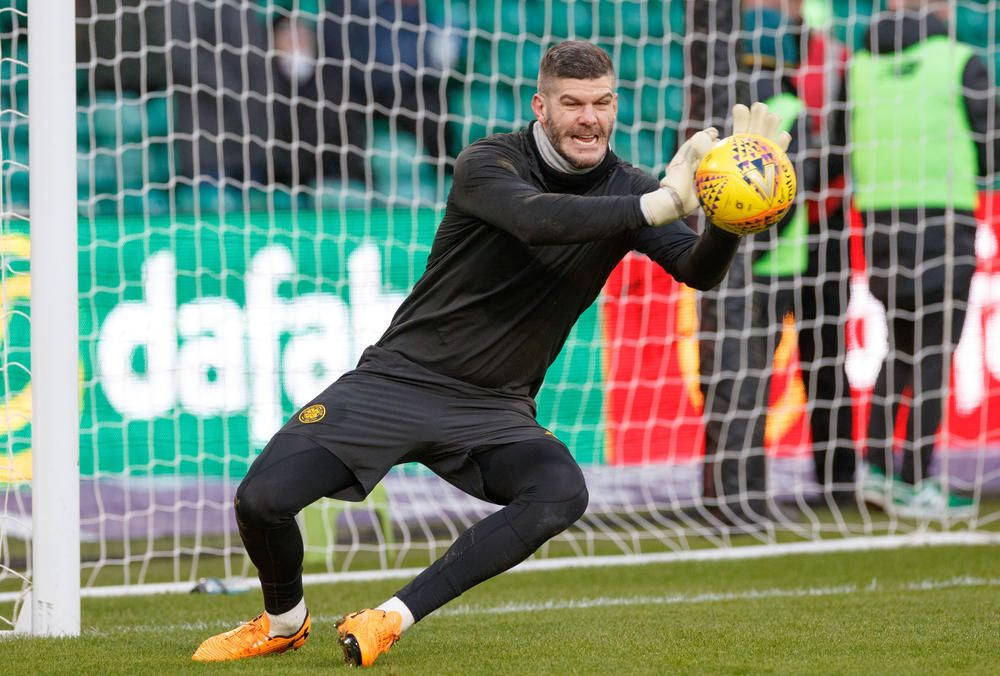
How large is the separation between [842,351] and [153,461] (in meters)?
4.01

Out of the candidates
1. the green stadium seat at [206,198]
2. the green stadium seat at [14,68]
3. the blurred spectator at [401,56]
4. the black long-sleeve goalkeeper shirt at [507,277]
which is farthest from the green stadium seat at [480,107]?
the black long-sleeve goalkeeper shirt at [507,277]

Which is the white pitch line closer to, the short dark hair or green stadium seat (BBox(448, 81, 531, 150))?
the short dark hair

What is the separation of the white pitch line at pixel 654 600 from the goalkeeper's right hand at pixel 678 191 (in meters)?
2.22

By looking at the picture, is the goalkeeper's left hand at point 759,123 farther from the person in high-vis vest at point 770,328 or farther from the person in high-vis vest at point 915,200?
the person in high-vis vest at point 915,200

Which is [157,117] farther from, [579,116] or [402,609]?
[402,609]

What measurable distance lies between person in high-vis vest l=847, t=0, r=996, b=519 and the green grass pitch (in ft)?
4.00

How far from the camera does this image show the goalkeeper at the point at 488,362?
13.5ft

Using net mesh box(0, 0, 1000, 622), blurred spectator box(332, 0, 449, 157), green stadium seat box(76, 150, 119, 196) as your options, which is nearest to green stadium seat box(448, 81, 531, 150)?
net mesh box(0, 0, 1000, 622)

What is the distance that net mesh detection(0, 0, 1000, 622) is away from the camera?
7930 mm

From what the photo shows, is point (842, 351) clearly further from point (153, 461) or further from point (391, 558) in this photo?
point (153, 461)

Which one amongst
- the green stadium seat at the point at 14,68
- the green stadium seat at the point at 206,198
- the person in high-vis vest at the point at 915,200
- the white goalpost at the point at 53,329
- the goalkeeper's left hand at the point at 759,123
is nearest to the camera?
the goalkeeper's left hand at the point at 759,123

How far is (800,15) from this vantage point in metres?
8.81

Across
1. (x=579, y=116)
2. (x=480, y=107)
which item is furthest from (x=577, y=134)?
(x=480, y=107)

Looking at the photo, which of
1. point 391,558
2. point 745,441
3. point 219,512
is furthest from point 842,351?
point 219,512
